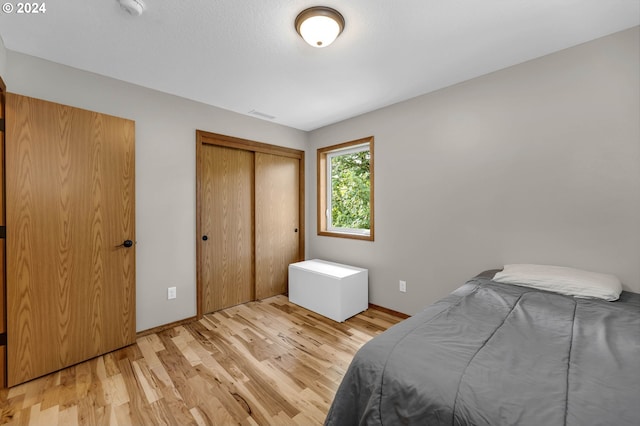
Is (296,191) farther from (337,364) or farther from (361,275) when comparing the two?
(337,364)

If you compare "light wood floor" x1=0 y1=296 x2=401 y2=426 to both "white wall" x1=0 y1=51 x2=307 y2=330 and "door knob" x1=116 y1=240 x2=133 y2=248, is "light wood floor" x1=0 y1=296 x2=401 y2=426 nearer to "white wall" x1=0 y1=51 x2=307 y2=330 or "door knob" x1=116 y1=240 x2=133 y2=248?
"white wall" x1=0 y1=51 x2=307 y2=330

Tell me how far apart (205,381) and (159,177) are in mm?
1885

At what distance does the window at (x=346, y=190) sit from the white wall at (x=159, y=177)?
1589 mm

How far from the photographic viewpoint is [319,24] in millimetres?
1614

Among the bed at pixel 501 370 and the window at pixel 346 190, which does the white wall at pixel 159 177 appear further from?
the bed at pixel 501 370

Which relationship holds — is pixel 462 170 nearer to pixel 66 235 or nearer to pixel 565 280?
pixel 565 280

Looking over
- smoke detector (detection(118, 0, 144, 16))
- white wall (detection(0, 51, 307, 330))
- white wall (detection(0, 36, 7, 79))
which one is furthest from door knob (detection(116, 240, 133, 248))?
smoke detector (detection(118, 0, 144, 16))

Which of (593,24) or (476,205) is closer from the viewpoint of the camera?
(593,24)

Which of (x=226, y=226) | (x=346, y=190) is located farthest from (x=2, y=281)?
(x=346, y=190)

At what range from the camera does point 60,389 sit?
1798mm

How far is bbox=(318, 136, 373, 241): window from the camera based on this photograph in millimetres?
3391

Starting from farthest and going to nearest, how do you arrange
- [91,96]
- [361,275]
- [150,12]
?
1. [361,275]
2. [91,96]
3. [150,12]

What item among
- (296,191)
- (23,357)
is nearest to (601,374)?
(23,357)

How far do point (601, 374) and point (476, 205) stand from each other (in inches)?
68.7
